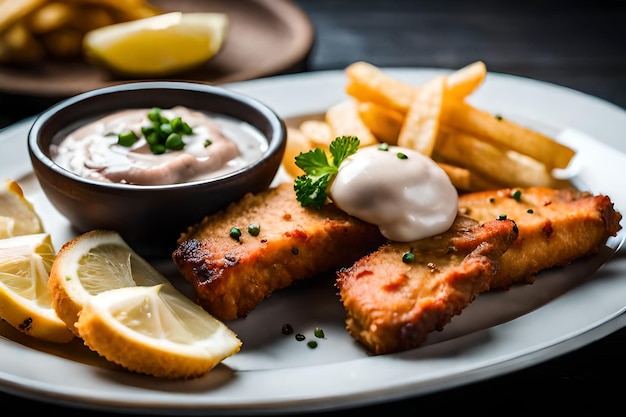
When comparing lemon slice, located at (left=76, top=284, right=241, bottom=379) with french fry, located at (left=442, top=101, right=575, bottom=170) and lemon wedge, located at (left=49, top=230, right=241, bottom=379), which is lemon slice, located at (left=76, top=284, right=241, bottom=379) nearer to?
lemon wedge, located at (left=49, top=230, right=241, bottom=379)

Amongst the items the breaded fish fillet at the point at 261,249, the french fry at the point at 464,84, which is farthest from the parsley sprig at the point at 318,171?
the french fry at the point at 464,84

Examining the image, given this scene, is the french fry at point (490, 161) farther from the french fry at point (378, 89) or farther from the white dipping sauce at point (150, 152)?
the white dipping sauce at point (150, 152)

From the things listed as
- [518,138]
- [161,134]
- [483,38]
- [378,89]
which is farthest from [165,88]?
[483,38]

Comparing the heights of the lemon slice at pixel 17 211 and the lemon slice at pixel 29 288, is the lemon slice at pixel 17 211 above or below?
below

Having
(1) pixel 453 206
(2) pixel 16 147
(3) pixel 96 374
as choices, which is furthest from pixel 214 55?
(3) pixel 96 374

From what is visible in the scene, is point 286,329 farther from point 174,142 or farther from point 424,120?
point 424,120

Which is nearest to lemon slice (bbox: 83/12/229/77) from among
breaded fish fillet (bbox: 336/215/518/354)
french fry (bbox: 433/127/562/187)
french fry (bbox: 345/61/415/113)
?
french fry (bbox: 345/61/415/113)
